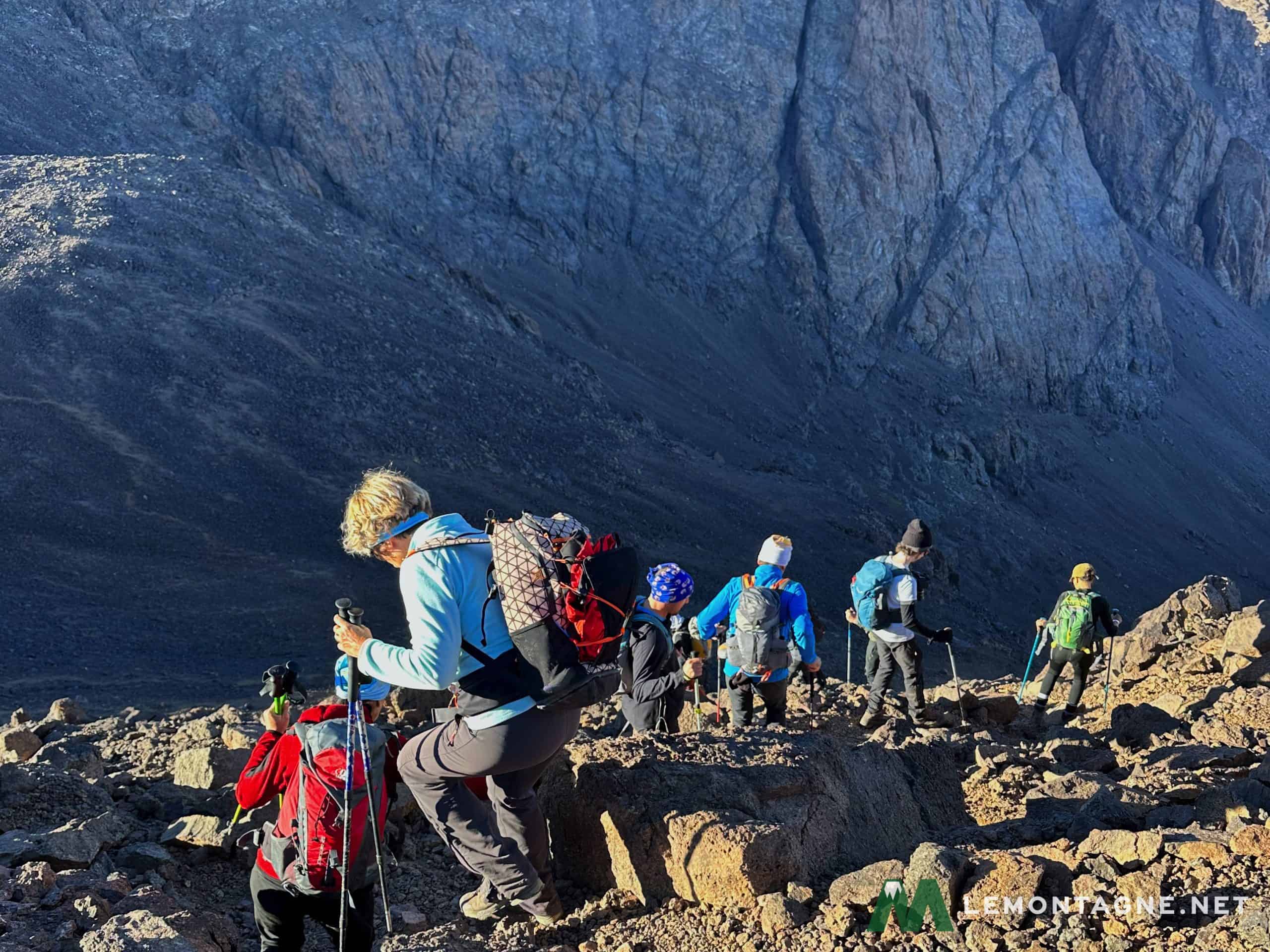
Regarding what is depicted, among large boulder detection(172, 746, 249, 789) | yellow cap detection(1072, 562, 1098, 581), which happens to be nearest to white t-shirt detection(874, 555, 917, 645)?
yellow cap detection(1072, 562, 1098, 581)

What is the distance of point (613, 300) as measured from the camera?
40.6 meters

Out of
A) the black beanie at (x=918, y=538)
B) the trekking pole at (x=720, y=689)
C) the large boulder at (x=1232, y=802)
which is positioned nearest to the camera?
the large boulder at (x=1232, y=802)

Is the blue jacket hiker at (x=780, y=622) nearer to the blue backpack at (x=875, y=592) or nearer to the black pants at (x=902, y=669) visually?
the blue backpack at (x=875, y=592)

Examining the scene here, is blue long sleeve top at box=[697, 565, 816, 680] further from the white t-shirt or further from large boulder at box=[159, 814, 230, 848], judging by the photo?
large boulder at box=[159, 814, 230, 848]

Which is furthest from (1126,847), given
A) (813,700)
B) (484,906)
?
(813,700)

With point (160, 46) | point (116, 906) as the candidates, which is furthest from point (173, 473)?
point (160, 46)

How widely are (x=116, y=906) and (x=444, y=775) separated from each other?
129 cm

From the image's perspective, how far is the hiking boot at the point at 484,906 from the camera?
4.19 metres

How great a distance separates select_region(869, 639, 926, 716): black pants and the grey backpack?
1828 millimetres

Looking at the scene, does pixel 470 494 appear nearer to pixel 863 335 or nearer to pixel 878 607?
pixel 878 607

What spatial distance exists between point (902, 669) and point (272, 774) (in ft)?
18.7

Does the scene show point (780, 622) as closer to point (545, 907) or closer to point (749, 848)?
point (749, 848)

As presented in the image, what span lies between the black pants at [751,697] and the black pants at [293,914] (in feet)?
11.0

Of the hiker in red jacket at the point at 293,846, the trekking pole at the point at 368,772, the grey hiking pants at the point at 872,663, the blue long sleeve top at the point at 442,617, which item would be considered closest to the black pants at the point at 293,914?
the hiker in red jacket at the point at 293,846
